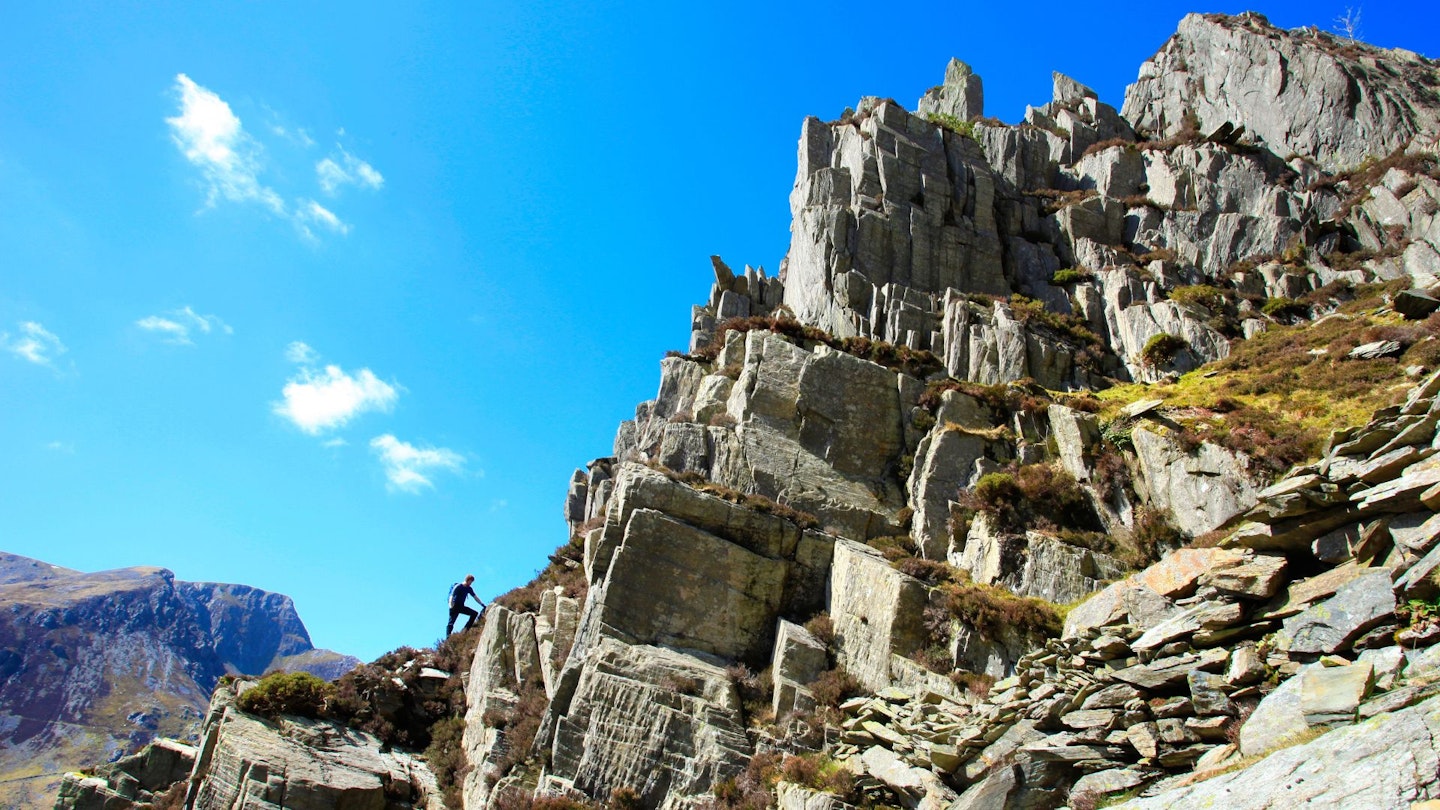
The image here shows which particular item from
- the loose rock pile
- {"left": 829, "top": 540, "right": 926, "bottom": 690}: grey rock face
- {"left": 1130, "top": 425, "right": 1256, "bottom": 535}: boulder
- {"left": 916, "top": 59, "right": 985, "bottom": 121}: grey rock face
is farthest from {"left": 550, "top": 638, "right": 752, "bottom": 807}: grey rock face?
{"left": 916, "top": 59, "right": 985, "bottom": 121}: grey rock face

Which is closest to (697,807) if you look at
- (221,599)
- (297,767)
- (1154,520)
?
(297,767)

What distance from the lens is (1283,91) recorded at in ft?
194

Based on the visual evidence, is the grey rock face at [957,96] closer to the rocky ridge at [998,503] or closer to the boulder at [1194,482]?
the rocky ridge at [998,503]

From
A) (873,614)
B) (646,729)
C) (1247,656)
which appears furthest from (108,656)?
(1247,656)

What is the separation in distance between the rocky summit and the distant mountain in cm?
6939

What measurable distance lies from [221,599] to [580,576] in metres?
179

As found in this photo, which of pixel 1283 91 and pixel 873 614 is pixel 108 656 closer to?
pixel 873 614

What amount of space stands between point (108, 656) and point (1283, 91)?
161669 mm

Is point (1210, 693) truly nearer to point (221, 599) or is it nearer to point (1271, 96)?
point (1271, 96)

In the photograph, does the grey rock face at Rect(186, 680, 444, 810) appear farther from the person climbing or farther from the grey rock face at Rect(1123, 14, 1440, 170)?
the grey rock face at Rect(1123, 14, 1440, 170)

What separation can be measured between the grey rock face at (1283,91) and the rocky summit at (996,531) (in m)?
0.41

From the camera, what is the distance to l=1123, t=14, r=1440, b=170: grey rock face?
5503cm

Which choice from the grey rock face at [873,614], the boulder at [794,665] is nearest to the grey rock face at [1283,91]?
the grey rock face at [873,614]

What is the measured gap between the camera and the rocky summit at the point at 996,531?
13.5m
